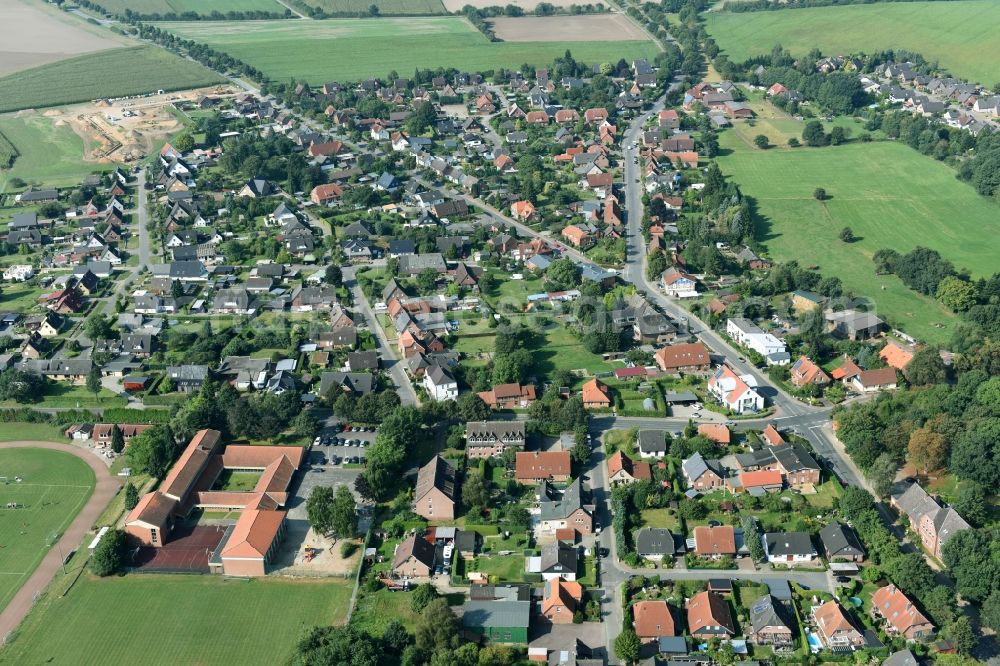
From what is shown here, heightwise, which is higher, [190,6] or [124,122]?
[190,6]

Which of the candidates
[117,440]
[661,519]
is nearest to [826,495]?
[661,519]

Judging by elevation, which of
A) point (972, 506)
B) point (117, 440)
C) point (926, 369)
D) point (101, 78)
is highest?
point (926, 369)

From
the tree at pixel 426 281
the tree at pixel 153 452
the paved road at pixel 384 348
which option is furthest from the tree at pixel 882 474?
the tree at pixel 153 452

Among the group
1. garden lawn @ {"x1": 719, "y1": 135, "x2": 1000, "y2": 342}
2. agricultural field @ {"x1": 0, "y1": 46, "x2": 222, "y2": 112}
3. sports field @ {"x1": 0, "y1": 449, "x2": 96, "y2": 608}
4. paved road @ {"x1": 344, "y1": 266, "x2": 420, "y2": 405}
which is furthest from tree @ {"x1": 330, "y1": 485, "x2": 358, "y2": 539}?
agricultural field @ {"x1": 0, "y1": 46, "x2": 222, "y2": 112}

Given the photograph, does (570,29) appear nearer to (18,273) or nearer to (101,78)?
(101,78)

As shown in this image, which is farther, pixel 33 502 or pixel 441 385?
pixel 441 385

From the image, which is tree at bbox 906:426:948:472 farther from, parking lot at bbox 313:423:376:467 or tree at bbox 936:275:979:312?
parking lot at bbox 313:423:376:467

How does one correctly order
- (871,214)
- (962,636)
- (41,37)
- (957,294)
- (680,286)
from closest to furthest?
(962,636)
(957,294)
(680,286)
(871,214)
(41,37)
